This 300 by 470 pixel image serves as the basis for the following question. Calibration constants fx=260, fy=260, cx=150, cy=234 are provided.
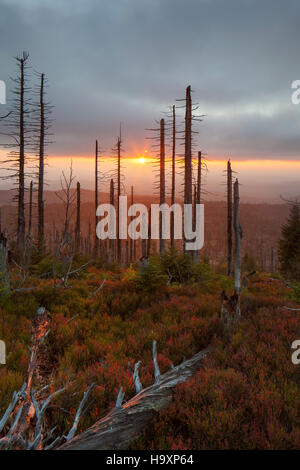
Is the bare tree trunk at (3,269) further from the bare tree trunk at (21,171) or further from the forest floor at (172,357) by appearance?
the bare tree trunk at (21,171)

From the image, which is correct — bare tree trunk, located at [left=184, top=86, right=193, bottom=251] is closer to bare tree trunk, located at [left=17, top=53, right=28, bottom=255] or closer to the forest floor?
the forest floor

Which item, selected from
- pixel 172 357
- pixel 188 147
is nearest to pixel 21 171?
pixel 188 147

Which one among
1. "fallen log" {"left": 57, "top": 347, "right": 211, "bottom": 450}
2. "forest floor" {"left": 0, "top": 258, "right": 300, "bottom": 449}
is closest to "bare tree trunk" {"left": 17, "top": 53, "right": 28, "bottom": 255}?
"forest floor" {"left": 0, "top": 258, "right": 300, "bottom": 449}

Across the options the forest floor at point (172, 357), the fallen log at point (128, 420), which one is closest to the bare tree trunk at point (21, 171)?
the forest floor at point (172, 357)

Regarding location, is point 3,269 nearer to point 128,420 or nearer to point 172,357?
point 172,357

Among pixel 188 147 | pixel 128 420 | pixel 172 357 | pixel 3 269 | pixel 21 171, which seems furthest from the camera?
pixel 21 171

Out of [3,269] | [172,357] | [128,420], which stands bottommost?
[172,357]

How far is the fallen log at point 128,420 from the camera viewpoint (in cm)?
299

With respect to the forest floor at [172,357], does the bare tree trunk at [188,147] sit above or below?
above

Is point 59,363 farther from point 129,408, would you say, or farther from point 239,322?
point 239,322

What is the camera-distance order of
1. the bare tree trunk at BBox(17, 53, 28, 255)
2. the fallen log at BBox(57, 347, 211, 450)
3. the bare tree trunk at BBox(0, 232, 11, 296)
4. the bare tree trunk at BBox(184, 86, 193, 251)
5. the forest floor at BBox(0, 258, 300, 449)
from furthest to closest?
the bare tree trunk at BBox(17, 53, 28, 255), the bare tree trunk at BBox(184, 86, 193, 251), the bare tree trunk at BBox(0, 232, 11, 296), the forest floor at BBox(0, 258, 300, 449), the fallen log at BBox(57, 347, 211, 450)

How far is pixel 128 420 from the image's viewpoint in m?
3.42

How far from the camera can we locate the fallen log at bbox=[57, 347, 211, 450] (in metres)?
2.99

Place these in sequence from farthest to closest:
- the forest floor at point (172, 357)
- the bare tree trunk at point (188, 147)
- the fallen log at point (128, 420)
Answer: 1. the bare tree trunk at point (188, 147)
2. the forest floor at point (172, 357)
3. the fallen log at point (128, 420)
